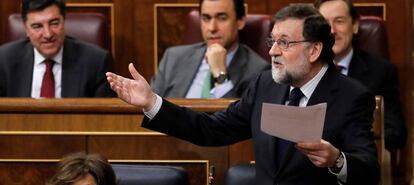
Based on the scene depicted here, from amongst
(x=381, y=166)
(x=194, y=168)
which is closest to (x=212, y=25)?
(x=194, y=168)

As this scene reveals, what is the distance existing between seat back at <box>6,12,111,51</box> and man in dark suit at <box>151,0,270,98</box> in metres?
0.35

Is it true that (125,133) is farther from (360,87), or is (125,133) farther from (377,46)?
(377,46)

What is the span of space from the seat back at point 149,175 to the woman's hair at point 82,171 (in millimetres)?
128

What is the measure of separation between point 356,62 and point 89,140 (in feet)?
3.65

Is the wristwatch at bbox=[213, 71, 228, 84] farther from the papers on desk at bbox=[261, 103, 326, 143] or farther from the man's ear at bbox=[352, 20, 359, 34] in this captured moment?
the papers on desk at bbox=[261, 103, 326, 143]

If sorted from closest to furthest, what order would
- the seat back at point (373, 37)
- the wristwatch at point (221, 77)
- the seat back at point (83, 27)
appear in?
the wristwatch at point (221, 77) < the seat back at point (373, 37) < the seat back at point (83, 27)

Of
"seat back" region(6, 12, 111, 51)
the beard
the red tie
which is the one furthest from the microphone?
"seat back" region(6, 12, 111, 51)

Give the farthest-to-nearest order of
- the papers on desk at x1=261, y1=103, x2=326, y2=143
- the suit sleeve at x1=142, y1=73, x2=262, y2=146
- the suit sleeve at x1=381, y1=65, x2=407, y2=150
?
the suit sleeve at x1=381, y1=65, x2=407, y2=150, the suit sleeve at x1=142, y1=73, x2=262, y2=146, the papers on desk at x1=261, y1=103, x2=326, y2=143

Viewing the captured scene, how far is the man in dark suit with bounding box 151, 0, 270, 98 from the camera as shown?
3564 millimetres

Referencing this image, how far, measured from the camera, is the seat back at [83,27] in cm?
394

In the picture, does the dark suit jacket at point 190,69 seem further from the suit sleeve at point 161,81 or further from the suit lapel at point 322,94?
the suit lapel at point 322,94

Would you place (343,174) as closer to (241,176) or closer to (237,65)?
(241,176)

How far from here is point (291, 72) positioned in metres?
2.45

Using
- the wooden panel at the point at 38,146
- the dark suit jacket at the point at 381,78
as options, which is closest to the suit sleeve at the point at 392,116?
the dark suit jacket at the point at 381,78
